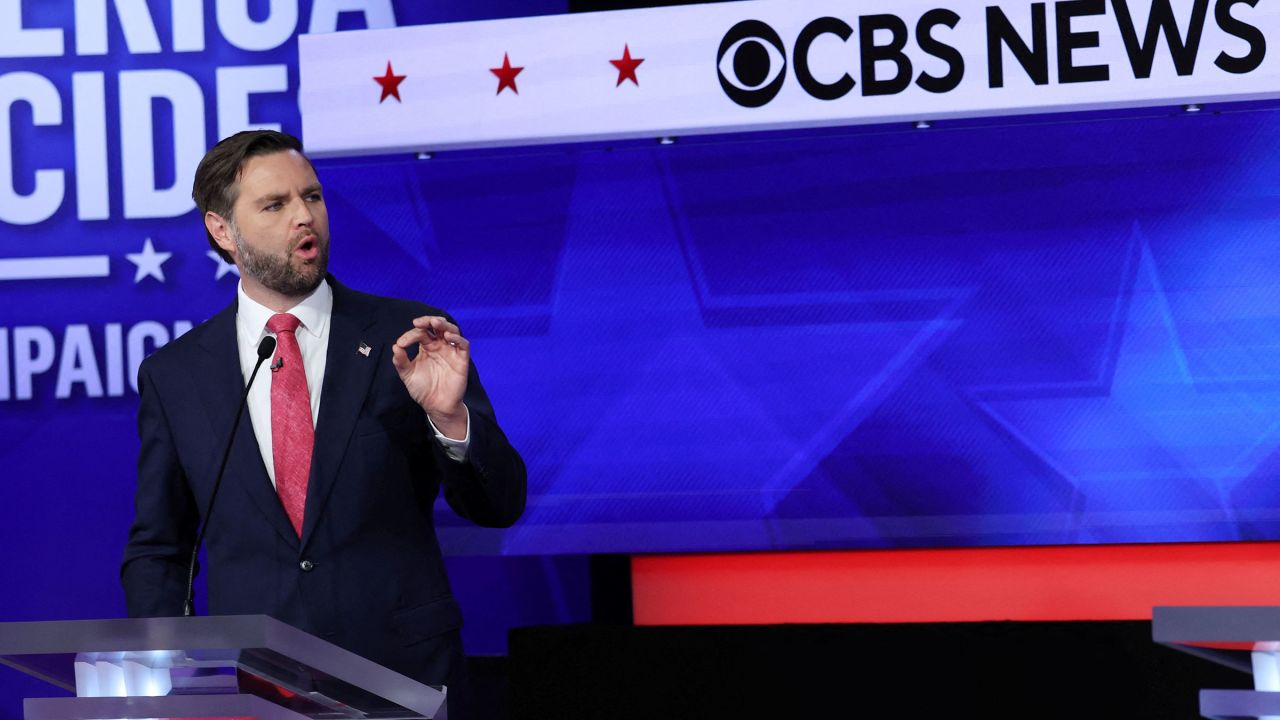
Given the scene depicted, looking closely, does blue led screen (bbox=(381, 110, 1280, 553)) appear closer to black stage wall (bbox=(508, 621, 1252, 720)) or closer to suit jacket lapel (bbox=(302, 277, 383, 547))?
black stage wall (bbox=(508, 621, 1252, 720))

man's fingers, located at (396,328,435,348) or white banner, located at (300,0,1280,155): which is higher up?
white banner, located at (300,0,1280,155)

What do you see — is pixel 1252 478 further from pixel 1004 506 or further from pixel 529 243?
pixel 529 243

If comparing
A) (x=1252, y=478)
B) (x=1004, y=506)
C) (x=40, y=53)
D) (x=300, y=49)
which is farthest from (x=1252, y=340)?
(x=40, y=53)

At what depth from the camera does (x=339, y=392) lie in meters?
2.30

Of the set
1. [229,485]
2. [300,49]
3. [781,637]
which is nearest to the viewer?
[229,485]

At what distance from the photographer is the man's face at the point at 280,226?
2.35m

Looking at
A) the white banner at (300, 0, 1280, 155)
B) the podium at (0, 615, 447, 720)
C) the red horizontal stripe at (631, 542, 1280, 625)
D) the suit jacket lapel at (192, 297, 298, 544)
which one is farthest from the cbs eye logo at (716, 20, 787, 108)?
the podium at (0, 615, 447, 720)

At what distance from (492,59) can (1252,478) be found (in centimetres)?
189

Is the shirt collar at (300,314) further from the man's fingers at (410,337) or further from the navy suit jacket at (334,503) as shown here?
the man's fingers at (410,337)

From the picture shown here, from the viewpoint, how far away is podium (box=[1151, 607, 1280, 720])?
121 cm

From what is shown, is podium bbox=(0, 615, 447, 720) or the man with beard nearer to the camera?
podium bbox=(0, 615, 447, 720)

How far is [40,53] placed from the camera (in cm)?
376

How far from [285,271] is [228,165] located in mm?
226

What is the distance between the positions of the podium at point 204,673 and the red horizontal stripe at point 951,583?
181cm
